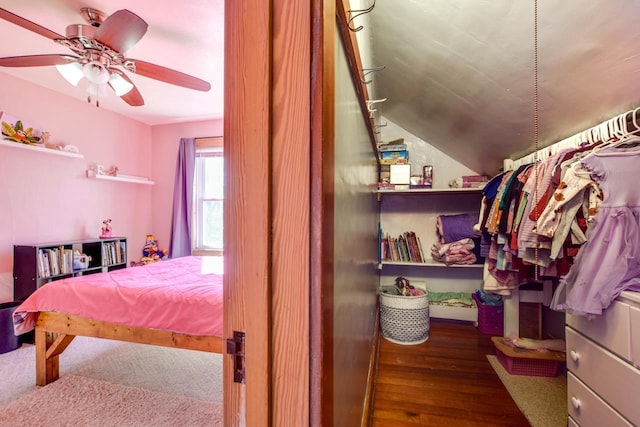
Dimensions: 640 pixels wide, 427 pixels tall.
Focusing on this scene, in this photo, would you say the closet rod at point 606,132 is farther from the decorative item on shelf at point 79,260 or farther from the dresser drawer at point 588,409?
the decorative item on shelf at point 79,260

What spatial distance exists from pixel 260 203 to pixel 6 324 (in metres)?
3.32

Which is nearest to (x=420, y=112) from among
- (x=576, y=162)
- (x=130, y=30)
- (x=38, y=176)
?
(x=576, y=162)

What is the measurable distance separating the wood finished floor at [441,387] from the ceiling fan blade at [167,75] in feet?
8.65

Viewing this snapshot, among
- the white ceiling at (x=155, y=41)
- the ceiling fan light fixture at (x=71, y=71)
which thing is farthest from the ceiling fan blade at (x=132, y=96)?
the white ceiling at (x=155, y=41)

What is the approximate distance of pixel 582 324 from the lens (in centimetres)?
126

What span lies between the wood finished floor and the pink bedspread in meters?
1.15

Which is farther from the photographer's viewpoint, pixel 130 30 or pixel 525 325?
pixel 525 325

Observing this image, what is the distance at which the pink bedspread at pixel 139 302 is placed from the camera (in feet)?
5.37

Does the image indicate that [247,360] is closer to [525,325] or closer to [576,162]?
[576,162]

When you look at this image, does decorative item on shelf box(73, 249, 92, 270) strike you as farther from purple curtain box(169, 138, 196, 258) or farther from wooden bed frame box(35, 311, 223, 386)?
wooden bed frame box(35, 311, 223, 386)

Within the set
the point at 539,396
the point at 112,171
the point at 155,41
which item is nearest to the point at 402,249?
the point at 539,396

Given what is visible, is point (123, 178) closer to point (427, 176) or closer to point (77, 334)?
point (77, 334)

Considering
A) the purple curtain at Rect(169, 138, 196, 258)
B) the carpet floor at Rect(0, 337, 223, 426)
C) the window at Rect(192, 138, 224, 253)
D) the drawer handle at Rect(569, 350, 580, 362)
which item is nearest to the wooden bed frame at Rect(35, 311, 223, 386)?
the carpet floor at Rect(0, 337, 223, 426)

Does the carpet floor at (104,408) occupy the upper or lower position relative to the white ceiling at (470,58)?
lower
